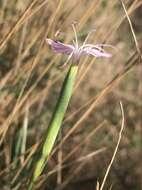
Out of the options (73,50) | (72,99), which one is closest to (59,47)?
(73,50)

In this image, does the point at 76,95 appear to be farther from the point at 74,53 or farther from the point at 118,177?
the point at 74,53

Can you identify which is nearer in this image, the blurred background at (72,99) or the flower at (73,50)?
the flower at (73,50)

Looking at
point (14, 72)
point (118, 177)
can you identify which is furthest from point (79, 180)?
point (14, 72)

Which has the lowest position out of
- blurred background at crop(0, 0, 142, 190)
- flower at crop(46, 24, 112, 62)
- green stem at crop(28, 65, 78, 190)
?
blurred background at crop(0, 0, 142, 190)

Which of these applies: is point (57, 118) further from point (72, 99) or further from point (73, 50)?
point (72, 99)

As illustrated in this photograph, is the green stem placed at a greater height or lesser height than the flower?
lesser
